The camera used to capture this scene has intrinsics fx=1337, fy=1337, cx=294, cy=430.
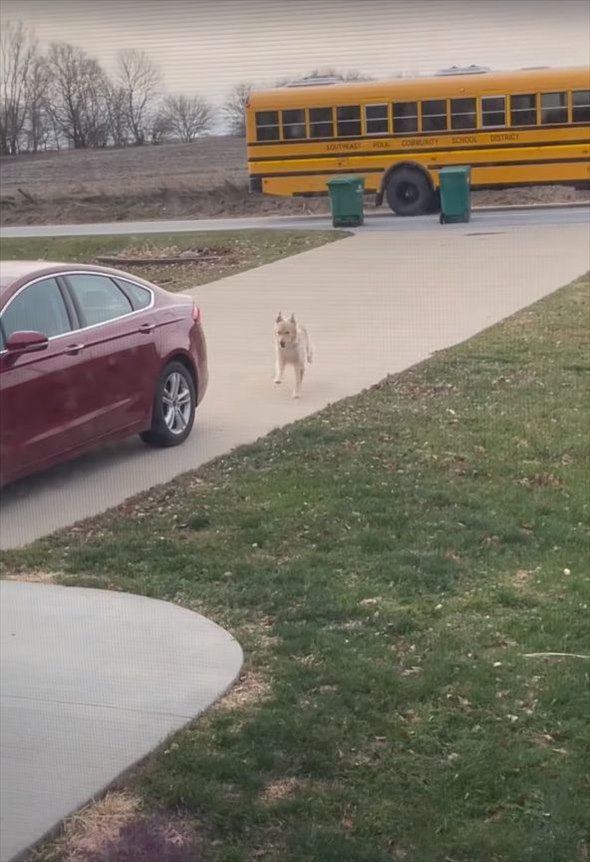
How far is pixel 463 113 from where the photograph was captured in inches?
1093

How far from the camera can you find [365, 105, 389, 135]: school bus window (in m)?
28.0

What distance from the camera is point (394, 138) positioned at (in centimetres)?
2836

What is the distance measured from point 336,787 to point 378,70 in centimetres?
226

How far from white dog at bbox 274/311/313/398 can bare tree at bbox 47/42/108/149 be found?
550 centimetres

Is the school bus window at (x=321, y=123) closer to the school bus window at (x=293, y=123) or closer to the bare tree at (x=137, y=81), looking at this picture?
the school bus window at (x=293, y=123)

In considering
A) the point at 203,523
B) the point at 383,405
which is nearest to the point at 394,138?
the point at 383,405

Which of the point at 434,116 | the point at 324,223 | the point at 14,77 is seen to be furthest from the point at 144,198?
the point at 14,77

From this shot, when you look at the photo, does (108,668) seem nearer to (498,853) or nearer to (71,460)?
(498,853)

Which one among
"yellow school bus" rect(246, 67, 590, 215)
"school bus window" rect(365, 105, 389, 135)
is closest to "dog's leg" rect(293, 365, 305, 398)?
"yellow school bus" rect(246, 67, 590, 215)

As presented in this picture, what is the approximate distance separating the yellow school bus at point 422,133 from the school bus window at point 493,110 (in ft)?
0.07

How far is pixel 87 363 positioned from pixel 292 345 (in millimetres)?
2685

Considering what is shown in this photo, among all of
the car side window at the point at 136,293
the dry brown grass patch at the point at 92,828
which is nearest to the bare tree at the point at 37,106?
the dry brown grass patch at the point at 92,828

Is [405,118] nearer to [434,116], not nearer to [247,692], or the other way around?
[434,116]

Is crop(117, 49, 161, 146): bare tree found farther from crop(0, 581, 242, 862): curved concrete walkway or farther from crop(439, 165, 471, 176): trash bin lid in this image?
crop(439, 165, 471, 176): trash bin lid
